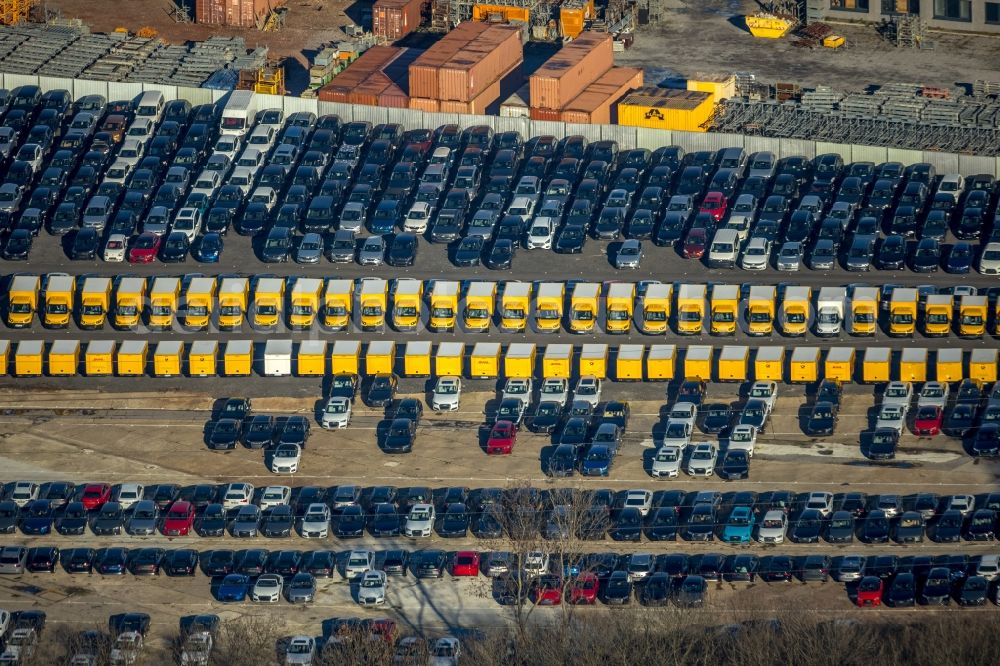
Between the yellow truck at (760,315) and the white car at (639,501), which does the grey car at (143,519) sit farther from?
the yellow truck at (760,315)

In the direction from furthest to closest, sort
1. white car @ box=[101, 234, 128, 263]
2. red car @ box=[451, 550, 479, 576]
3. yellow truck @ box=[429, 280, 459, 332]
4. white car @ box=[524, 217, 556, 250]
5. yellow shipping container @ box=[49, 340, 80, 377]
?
white car @ box=[101, 234, 128, 263], white car @ box=[524, 217, 556, 250], yellow truck @ box=[429, 280, 459, 332], yellow shipping container @ box=[49, 340, 80, 377], red car @ box=[451, 550, 479, 576]

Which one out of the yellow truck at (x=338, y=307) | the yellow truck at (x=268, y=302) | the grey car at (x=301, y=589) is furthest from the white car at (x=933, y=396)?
the yellow truck at (x=268, y=302)

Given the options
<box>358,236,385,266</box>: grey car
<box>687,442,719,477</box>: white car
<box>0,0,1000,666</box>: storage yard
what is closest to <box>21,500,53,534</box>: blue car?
<box>0,0,1000,666</box>: storage yard

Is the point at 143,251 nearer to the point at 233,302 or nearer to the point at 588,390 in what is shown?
the point at 233,302

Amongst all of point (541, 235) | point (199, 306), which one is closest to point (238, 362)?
point (199, 306)

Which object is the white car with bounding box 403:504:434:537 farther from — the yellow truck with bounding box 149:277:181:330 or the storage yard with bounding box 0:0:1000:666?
the yellow truck with bounding box 149:277:181:330
